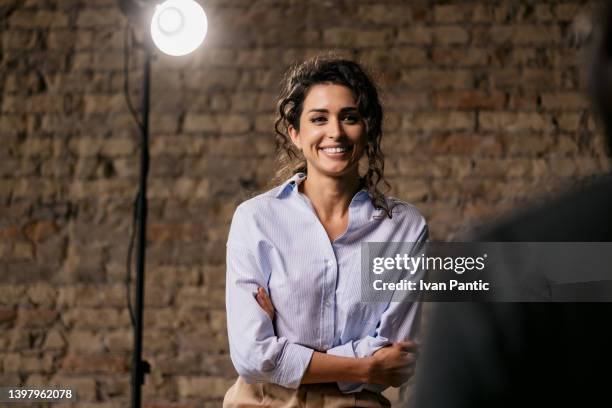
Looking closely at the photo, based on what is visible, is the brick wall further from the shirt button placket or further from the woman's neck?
the shirt button placket

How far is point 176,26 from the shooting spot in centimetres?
262

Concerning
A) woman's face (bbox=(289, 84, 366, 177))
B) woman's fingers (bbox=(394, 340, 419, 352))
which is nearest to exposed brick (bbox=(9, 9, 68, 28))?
woman's face (bbox=(289, 84, 366, 177))

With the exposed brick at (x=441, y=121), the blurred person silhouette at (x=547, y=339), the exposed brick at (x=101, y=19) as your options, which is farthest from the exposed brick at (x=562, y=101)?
the blurred person silhouette at (x=547, y=339)

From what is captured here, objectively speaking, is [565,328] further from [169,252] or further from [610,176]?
[169,252]

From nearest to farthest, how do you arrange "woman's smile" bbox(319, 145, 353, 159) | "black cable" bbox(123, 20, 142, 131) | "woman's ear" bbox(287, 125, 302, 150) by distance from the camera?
"woman's smile" bbox(319, 145, 353, 159) < "woman's ear" bbox(287, 125, 302, 150) < "black cable" bbox(123, 20, 142, 131)

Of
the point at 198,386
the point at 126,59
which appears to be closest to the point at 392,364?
the point at 198,386

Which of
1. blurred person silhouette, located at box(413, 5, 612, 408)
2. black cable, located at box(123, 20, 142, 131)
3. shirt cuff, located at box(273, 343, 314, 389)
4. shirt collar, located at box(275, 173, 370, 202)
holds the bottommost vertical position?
blurred person silhouette, located at box(413, 5, 612, 408)

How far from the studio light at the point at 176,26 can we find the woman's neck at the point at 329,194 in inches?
40.4

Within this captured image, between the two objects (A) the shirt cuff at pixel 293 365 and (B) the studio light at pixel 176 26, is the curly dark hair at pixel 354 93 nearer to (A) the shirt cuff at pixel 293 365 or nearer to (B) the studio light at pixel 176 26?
(A) the shirt cuff at pixel 293 365

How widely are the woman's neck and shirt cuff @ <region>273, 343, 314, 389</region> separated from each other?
0.33 metres

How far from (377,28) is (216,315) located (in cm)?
138

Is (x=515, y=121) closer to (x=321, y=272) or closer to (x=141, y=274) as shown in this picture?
(x=141, y=274)

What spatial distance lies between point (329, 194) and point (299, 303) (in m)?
0.28

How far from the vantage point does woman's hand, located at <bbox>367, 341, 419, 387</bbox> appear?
5.32 ft
